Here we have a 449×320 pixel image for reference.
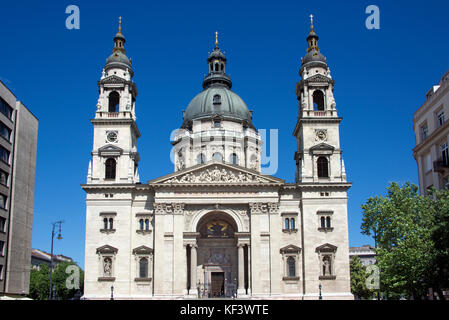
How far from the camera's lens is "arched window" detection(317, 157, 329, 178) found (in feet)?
186

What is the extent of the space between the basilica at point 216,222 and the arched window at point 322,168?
4.2 inches

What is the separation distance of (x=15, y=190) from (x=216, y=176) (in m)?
20.1

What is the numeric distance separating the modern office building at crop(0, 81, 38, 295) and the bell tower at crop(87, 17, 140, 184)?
671cm

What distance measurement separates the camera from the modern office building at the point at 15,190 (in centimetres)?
5003

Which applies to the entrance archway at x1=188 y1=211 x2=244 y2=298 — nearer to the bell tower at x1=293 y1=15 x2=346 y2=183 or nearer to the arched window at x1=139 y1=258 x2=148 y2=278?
the arched window at x1=139 y1=258 x2=148 y2=278

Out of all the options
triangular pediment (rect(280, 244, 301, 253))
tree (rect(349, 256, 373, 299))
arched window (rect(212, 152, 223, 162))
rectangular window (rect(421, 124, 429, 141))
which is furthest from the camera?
tree (rect(349, 256, 373, 299))

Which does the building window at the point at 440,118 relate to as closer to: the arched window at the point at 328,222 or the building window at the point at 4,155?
the arched window at the point at 328,222

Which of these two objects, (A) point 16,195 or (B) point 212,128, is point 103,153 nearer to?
(A) point 16,195

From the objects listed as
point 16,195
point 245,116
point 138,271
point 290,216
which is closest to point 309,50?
point 245,116

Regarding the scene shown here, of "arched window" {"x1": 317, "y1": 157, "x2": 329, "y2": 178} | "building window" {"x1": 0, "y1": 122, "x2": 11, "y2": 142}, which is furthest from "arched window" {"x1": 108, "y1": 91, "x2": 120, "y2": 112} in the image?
"arched window" {"x1": 317, "y1": 157, "x2": 329, "y2": 178}

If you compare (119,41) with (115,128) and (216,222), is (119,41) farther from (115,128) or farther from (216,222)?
(216,222)

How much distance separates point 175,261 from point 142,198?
7.59 m

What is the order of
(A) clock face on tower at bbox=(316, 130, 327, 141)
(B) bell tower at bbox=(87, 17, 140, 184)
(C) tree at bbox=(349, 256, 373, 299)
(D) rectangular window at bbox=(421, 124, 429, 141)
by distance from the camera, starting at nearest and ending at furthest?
1. (D) rectangular window at bbox=(421, 124, 429, 141)
2. (B) bell tower at bbox=(87, 17, 140, 184)
3. (A) clock face on tower at bbox=(316, 130, 327, 141)
4. (C) tree at bbox=(349, 256, 373, 299)

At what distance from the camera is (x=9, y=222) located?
2014 inches
